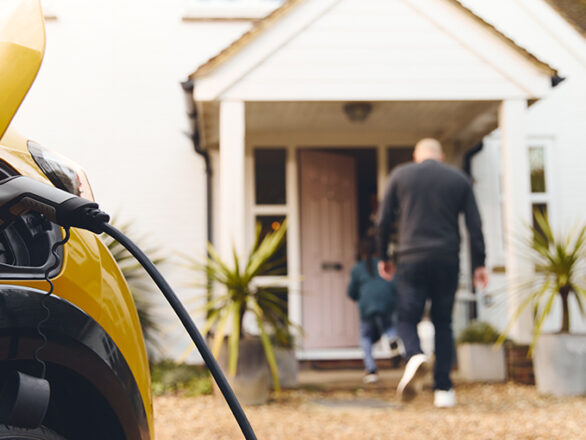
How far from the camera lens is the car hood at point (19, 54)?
135cm

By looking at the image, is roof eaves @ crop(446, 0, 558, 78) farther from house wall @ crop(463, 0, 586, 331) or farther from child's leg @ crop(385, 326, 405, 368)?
child's leg @ crop(385, 326, 405, 368)

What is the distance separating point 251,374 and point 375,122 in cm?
335

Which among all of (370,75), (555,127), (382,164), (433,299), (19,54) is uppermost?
(370,75)

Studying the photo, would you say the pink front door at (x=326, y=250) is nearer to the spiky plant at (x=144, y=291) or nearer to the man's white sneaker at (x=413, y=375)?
the spiky plant at (x=144, y=291)

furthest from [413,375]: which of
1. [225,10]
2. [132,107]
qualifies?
[225,10]

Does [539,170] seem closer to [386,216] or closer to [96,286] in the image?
[386,216]

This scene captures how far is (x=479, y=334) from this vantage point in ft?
20.9

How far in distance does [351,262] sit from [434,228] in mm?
3264

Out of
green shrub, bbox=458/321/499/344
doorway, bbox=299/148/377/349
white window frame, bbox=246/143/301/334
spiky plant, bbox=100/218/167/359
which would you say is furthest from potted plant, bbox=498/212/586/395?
spiky plant, bbox=100/218/167/359

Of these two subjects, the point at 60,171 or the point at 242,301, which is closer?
the point at 60,171

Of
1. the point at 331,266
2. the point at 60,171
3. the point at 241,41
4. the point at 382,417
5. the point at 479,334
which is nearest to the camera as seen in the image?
the point at 60,171

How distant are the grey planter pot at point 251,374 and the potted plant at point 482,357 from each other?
6.64 ft

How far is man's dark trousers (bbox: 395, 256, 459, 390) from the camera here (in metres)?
4.82

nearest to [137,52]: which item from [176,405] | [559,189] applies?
[176,405]
